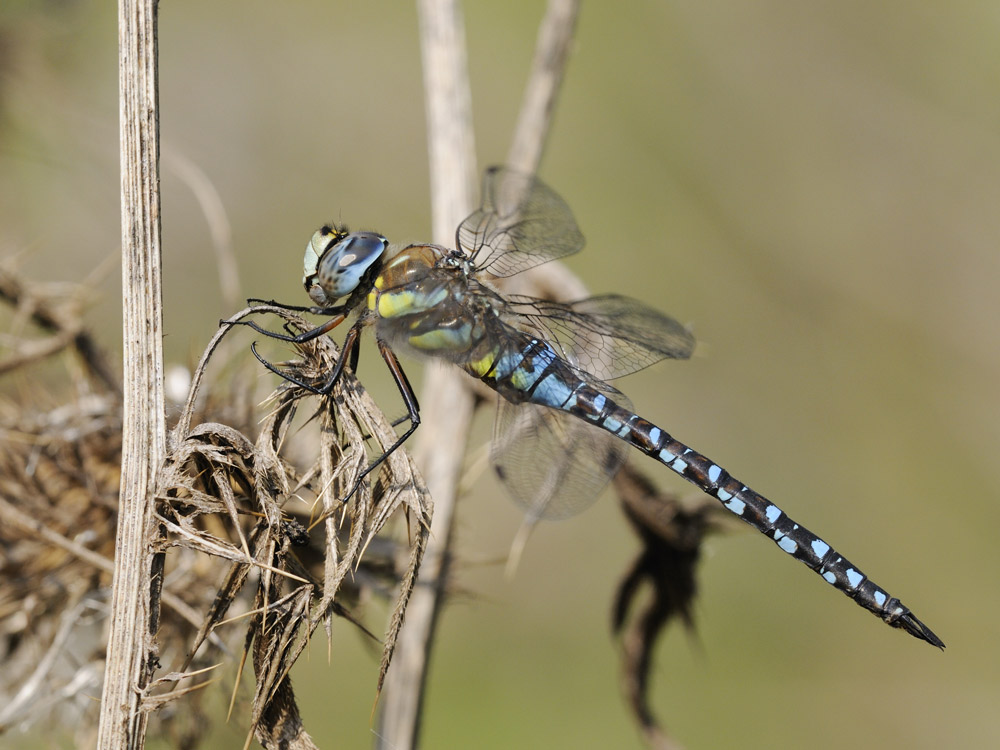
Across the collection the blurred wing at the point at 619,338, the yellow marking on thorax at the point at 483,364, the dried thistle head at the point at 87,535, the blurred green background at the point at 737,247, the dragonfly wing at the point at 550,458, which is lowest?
the dried thistle head at the point at 87,535

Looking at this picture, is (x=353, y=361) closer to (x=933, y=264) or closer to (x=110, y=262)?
(x=110, y=262)

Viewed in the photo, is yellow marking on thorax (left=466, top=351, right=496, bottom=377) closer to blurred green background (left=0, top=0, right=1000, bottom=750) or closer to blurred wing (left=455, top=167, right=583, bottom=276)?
blurred wing (left=455, top=167, right=583, bottom=276)

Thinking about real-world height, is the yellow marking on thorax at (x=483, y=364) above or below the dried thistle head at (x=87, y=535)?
above

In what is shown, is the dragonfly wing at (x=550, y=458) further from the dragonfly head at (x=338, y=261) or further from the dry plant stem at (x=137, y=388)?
the dry plant stem at (x=137, y=388)

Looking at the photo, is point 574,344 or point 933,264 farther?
point 933,264

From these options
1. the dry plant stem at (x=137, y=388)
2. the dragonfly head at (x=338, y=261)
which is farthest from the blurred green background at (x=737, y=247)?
the dry plant stem at (x=137, y=388)

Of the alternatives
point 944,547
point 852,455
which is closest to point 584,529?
point 852,455
